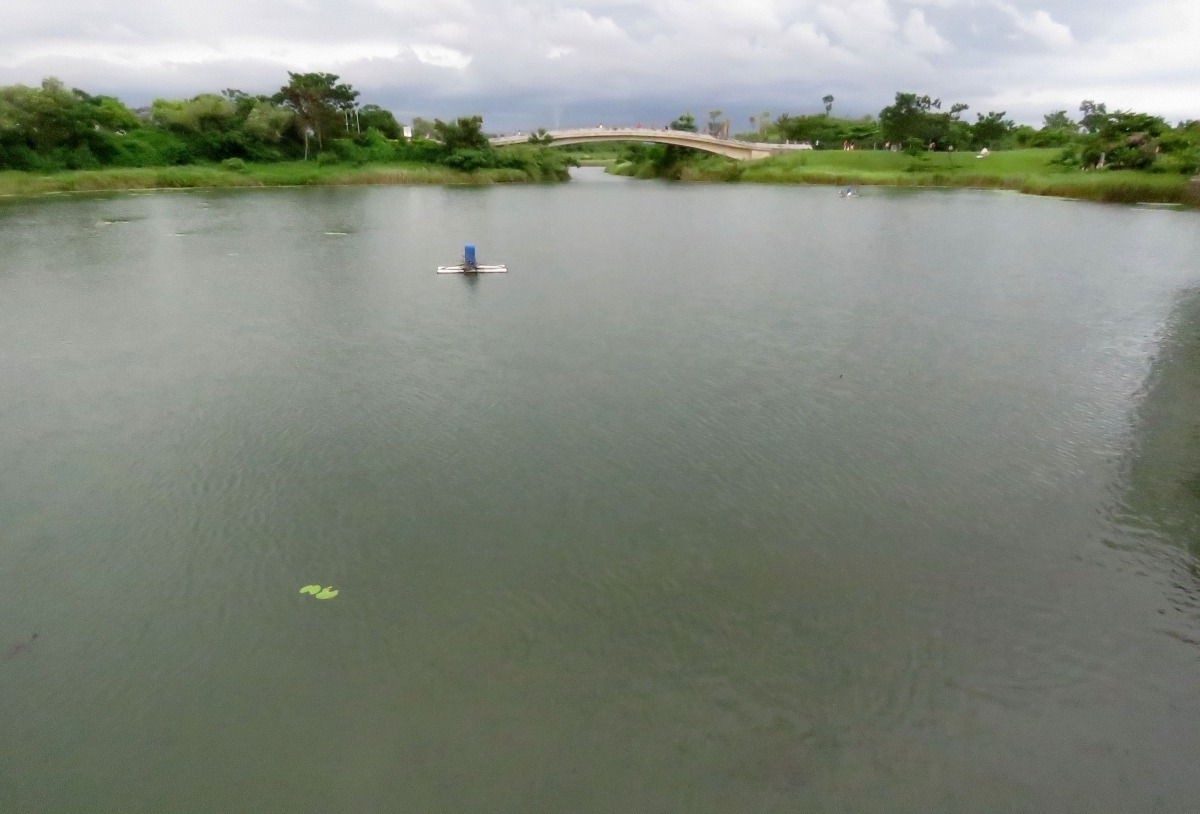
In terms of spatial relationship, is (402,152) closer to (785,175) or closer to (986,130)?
(785,175)

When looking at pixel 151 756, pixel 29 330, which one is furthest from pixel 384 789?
pixel 29 330

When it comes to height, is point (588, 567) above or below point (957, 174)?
below

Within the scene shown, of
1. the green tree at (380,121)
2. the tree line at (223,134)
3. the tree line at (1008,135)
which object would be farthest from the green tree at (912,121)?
the green tree at (380,121)

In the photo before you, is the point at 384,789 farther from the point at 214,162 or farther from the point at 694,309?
the point at 214,162

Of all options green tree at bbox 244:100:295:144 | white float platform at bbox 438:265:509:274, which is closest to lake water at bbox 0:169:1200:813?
white float platform at bbox 438:265:509:274

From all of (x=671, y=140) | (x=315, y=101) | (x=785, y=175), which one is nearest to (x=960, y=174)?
(x=785, y=175)

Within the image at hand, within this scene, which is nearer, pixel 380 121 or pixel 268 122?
pixel 268 122

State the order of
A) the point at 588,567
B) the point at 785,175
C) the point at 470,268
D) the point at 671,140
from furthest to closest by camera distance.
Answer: the point at 671,140
the point at 785,175
the point at 470,268
the point at 588,567

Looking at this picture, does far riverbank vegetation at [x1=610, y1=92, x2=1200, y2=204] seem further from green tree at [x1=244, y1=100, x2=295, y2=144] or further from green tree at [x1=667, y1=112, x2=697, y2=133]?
green tree at [x1=244, y1=100, x2=295, y2=144]
